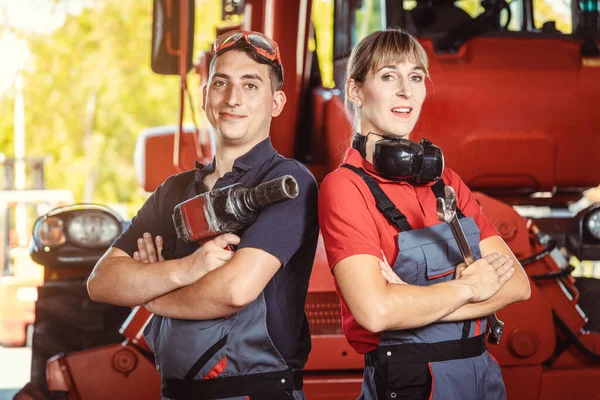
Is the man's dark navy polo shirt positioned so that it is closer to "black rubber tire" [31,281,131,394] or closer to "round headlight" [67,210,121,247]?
"round headlight" [67,210,121,247]

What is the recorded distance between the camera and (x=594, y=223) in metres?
→ 4.18

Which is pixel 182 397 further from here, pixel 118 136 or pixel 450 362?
pixel 118 136

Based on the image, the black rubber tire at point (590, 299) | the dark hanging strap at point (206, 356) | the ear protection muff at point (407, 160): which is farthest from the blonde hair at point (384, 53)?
the black rubber tire at point (590, 299)

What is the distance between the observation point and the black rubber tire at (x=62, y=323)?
4008 millimetres

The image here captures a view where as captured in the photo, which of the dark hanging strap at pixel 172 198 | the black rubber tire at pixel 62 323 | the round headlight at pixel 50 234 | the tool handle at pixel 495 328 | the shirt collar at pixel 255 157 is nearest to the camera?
the tool handle at pixel 495 328

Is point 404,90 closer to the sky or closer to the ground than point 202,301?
closer to the sky

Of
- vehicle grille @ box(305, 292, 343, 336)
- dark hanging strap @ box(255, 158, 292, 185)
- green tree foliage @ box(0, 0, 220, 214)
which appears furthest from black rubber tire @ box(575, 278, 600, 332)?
green tree foliage @ box(0, 0, 220, 214)

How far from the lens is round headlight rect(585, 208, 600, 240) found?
164 inches

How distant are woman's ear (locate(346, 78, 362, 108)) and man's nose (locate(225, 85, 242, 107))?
0.31m

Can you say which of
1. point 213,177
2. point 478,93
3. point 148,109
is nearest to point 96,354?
point 213,177

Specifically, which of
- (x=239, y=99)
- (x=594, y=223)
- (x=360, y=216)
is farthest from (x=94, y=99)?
(x=360, y=216)

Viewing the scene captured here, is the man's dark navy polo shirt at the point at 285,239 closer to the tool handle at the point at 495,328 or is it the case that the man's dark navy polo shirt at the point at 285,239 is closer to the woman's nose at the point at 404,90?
the woman's nose at the point at 404,90

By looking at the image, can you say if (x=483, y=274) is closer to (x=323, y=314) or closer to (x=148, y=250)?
(x=148, y=250)

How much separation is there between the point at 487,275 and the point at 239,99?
84 centimetres
